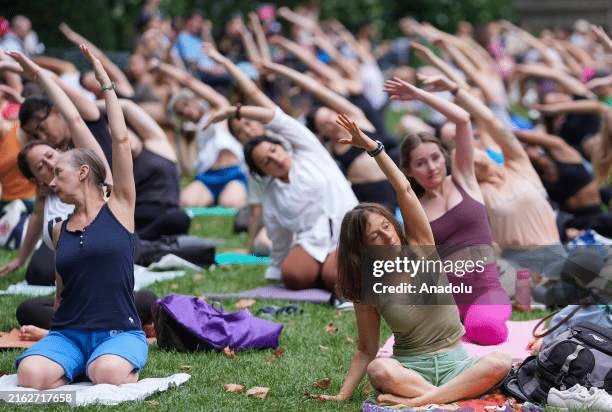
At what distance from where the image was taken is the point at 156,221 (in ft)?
32.4

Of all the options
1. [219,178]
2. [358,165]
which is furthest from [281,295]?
[219,178]

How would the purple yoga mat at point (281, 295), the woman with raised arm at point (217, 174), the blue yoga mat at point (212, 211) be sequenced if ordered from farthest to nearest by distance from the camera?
the woman with raised arm at point (217, 174)
the blue yoga mat at point (212, 211)
the purple yoga mat at point (281, 295)

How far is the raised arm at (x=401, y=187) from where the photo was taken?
5.38 metres

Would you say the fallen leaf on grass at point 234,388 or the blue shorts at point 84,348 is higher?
the blue shorts at point 84,348

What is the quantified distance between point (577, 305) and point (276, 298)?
2762 millimetres

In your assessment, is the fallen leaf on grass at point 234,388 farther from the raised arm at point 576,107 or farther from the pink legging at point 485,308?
the raised arm at point 576,107

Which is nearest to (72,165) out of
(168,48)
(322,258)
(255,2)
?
(322,258)

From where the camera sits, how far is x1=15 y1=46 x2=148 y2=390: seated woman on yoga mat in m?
5.93

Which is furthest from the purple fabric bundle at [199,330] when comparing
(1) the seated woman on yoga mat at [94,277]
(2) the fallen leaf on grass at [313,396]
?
(2) the fallen leaf on grass at [313,396]

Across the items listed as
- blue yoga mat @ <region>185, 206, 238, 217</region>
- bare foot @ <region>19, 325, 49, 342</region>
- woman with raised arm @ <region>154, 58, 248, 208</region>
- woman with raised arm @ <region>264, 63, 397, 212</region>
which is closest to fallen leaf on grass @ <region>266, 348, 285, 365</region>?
bare foot @ <region>19, 325, 49, 342</region>

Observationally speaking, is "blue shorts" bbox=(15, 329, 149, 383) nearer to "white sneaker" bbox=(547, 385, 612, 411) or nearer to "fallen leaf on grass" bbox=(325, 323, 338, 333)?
"fallen leaf on grass" bbox=(325, 323, 338, 333)

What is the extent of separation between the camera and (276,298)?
8367 mm

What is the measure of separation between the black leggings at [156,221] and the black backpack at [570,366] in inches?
190

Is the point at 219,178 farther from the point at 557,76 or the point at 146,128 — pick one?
the point at 557,76
